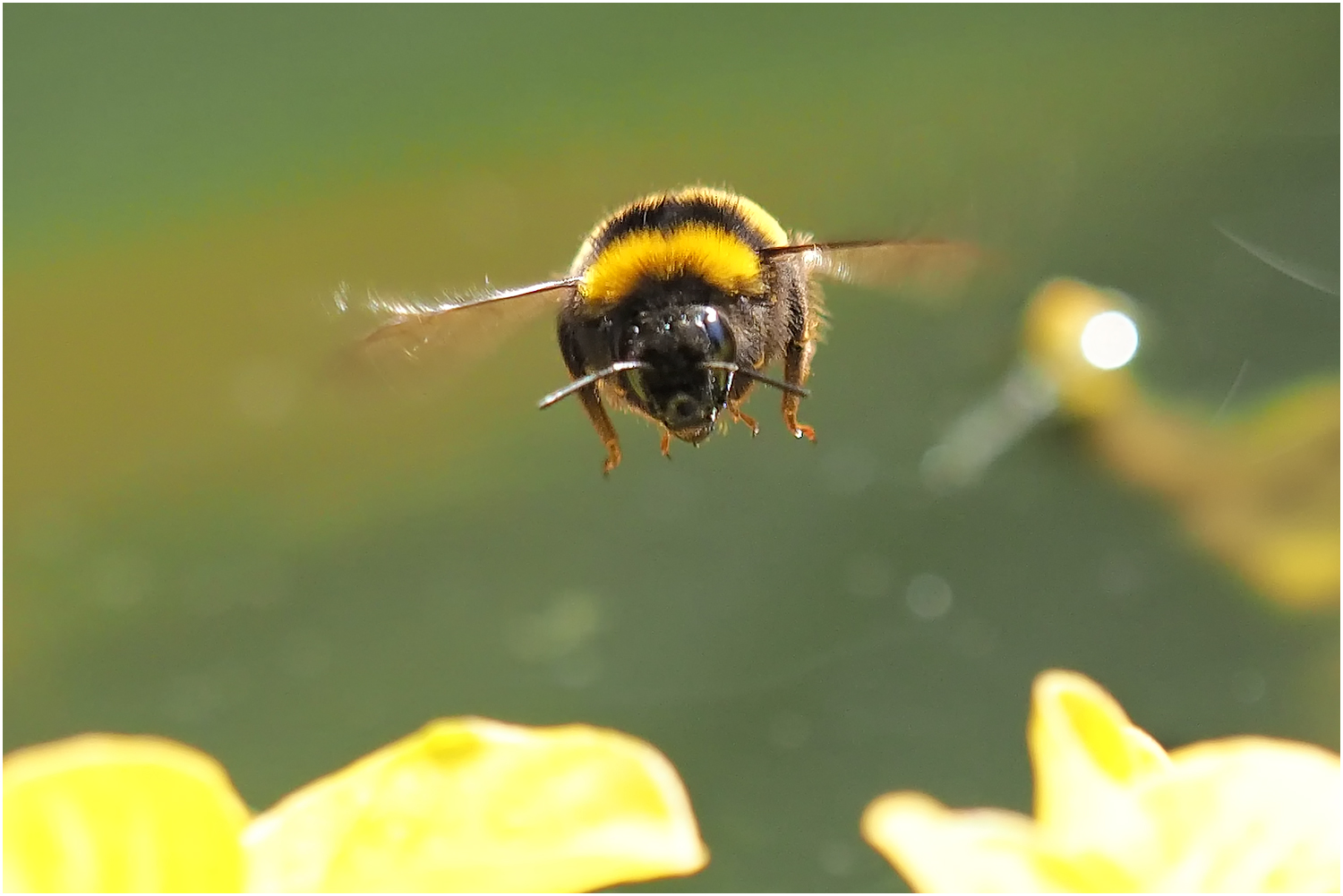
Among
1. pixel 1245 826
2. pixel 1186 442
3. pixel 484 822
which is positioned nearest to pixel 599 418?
pixel 484 822

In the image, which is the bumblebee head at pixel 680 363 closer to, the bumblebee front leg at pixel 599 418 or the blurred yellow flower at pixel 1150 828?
the bumblebee front leg at pixel 599 418

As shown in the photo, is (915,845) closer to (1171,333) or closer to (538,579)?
(538,579)

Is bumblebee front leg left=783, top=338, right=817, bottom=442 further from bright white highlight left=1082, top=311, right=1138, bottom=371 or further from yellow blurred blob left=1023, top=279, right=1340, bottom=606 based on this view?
bright white highlight left=1082, top=311, right=1138, bottom=371

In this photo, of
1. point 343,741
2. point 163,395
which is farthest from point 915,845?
point 163,395

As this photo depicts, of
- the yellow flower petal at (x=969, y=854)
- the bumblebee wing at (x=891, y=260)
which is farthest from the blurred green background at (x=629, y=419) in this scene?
the yellow flower petal at (x=969, y=854)

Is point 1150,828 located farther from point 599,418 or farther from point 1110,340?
point 1110,340

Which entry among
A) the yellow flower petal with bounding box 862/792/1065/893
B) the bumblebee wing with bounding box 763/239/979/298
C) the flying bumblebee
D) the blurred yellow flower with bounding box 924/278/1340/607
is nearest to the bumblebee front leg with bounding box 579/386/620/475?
the flying bumblebee
